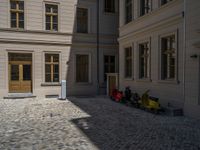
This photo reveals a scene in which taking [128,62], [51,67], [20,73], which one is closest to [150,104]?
[128,62]

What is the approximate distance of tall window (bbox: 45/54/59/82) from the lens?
17672mm

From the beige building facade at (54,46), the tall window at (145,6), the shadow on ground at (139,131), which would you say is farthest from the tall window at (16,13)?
the shadow on ground at (139,131)

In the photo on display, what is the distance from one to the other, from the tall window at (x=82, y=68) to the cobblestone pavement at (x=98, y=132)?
8654 mm

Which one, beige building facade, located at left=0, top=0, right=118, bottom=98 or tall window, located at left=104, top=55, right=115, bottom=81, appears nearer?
beige building facade, located at left=0, top=0, right=118, bottom=98

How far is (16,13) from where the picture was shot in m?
16.8

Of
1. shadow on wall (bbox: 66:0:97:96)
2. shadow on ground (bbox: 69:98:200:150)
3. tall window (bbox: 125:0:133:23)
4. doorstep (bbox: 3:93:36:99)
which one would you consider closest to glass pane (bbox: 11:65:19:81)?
doorstep (bbox: 3:93:36:99)

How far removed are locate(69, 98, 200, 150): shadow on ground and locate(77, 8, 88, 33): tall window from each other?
1028 cm

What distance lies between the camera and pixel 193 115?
9.38 meters

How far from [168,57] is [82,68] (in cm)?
886

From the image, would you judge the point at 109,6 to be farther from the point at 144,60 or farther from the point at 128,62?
the point at 144,60

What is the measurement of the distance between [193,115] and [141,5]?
7.47 meters

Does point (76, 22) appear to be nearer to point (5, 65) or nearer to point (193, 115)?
Result: point (5, 65)

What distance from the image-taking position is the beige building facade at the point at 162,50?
9445 mm

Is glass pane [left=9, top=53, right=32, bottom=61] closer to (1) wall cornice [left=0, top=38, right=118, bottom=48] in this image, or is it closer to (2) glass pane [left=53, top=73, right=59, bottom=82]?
(1) wall cornice [left=0, top=38, right=118, bottom=48]
